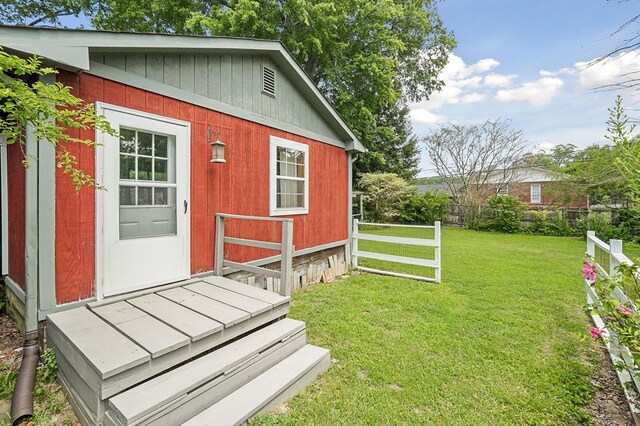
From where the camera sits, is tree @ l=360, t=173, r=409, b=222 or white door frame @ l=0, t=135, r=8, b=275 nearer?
white door frame @ l=0, t=135, r=8, b=275

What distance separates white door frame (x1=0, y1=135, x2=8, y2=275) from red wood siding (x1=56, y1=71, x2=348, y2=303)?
1431mm

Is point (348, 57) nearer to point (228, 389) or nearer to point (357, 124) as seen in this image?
point (357, 124)

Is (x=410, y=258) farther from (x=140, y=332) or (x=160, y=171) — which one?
(x=140, y=332)

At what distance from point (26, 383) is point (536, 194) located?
2565 centimetres

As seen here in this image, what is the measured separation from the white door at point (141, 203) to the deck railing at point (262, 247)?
1.29 ft

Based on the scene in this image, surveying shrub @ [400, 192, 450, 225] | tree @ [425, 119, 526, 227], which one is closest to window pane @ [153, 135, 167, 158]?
shrub @ [400, 192, 450, 225]

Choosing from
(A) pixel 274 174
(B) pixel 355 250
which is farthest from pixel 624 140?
(B) pixel 355 250

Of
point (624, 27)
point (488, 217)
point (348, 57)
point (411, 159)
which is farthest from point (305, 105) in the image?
point (411, 159)

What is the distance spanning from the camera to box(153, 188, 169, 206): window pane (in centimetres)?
335

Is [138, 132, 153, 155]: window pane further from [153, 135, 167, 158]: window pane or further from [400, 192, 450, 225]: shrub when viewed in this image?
[400, 192, 450, 225]: shrub

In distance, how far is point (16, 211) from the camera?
3.04 meters

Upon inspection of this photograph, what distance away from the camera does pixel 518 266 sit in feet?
22.1

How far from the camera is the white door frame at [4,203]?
332 cm

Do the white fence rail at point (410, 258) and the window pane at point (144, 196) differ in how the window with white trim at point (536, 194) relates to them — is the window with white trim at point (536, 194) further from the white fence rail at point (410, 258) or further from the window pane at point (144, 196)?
the window pane at point (144, 196)
